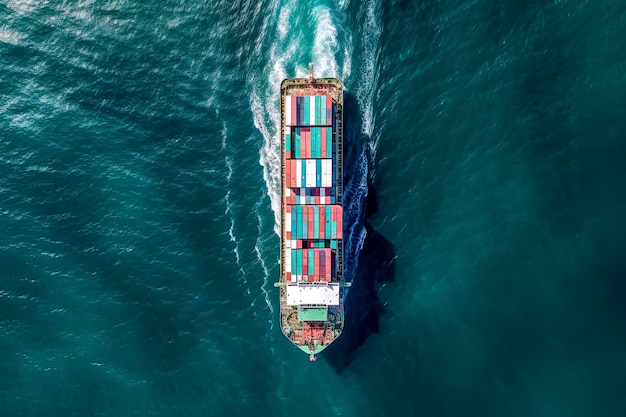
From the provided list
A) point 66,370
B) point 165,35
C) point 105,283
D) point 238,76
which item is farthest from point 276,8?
point 66,370

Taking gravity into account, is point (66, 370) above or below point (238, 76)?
below

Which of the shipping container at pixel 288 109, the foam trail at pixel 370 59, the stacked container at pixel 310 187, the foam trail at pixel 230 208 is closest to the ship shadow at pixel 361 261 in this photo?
the foam trail at pixel 370 59

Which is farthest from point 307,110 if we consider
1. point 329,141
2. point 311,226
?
point 311,226

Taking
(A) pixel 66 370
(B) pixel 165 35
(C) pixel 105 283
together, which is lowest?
(A) pixel 66 370

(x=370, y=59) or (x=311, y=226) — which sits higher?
(x=370, y=59)

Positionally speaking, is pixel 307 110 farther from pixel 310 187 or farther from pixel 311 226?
pixel 311 226

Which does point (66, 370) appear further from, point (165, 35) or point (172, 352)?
point (165, 35)

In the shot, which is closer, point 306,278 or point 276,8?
point 306,278

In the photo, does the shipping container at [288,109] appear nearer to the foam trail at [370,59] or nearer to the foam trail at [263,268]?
the foam trail at [370,59]
